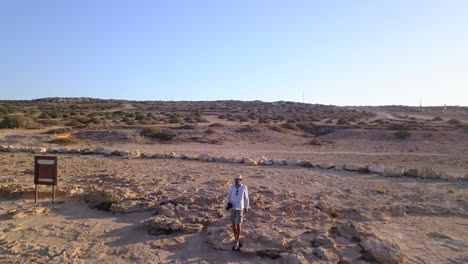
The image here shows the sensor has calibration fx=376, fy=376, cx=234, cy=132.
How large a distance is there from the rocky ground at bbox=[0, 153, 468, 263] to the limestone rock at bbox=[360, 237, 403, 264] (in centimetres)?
2

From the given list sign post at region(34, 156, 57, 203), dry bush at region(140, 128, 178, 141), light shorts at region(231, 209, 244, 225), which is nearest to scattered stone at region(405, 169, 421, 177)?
light shorts at region(231, 209, 244, 225)

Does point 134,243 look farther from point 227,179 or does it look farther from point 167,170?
point 167,170

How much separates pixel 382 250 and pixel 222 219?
360 centimetres

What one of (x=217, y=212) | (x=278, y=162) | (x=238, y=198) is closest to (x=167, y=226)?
(x=217, y=212)

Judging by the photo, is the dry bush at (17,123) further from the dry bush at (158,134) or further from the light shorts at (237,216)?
the light shorts at (237,216)

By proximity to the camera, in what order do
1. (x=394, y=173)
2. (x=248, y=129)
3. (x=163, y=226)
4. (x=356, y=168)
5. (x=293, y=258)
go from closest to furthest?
(x=293, y=258), (x=163, y=226), (x=394, y=173), (x=356, y=168), (x=248, y=129)

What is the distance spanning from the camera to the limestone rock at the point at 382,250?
6.89 m

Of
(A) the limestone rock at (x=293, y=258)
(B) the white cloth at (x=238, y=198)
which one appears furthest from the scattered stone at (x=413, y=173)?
(B) the white cloth at (x=238, y=198)

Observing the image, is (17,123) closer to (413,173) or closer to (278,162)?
(278,162)

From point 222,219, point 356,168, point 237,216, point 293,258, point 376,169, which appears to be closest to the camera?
point 293,258

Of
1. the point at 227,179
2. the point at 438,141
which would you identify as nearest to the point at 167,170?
the point at 227,179

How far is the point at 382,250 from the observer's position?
7035mm

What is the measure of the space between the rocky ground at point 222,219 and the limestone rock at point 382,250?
19 millimetres

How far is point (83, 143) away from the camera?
2408 cm
